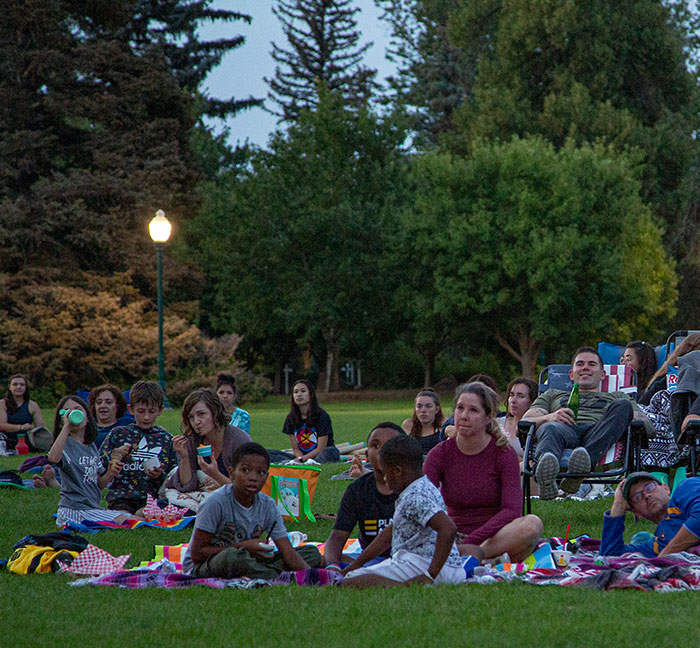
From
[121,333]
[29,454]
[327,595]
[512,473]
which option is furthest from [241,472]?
[121,333]

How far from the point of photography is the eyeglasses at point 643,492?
7.09m

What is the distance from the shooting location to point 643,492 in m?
7.09

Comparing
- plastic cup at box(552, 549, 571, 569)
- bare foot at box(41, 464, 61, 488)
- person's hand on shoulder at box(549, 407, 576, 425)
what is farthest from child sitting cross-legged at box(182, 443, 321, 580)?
bare foot at box(41, 464, 61, 488)

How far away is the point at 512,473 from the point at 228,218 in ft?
140

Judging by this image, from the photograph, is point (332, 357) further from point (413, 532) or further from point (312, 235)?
point (413, 532)

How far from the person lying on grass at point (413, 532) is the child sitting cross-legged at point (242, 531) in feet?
1.89

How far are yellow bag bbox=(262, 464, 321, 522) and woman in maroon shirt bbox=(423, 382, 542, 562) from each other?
9.20 ft

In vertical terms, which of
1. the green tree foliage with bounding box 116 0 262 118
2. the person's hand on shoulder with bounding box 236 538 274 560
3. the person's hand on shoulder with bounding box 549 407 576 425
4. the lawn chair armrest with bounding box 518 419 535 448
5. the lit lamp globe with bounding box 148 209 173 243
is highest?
the green tree foliage with bounding box 116 0 262 118

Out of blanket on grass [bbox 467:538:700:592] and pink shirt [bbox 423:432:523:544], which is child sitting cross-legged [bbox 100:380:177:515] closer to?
pink shirt [bbox 423:432:523:544]

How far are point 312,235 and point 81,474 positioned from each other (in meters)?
38.0

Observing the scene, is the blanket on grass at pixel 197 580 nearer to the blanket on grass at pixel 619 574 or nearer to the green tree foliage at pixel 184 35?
the blanket on grass at pixel 619 574

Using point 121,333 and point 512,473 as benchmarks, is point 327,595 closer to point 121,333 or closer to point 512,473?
point 512,473

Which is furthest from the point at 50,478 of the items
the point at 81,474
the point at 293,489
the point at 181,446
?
the point at 181,446

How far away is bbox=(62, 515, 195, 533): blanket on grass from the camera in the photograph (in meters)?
9.41
